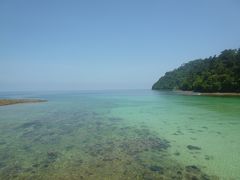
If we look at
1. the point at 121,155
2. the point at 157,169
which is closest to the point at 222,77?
the point at 121,155

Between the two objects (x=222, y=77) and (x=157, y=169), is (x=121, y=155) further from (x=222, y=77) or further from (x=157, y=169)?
(x=222, y=77)

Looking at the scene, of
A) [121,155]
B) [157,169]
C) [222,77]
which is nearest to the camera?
[157,169]

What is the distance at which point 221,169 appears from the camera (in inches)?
301

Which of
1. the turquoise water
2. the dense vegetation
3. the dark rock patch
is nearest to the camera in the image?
the turquoise water

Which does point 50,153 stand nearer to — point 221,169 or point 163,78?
point 221,169

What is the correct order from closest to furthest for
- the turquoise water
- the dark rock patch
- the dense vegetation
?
the turquoise water, the dark rock patch, the dense vegetation

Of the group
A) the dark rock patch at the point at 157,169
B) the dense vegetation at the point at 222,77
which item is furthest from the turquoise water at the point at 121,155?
the dense vegetation at the point at 222,77

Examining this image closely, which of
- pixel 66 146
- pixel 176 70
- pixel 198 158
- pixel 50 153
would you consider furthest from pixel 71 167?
pixel 176 70

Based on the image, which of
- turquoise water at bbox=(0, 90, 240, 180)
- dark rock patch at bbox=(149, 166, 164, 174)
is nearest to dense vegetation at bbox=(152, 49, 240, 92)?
turquoise water at bbox=(0, 90, 240, 180)

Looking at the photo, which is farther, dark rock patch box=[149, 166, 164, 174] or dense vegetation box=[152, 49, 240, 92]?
dense vegetation box=[152, 49, 240, 92]

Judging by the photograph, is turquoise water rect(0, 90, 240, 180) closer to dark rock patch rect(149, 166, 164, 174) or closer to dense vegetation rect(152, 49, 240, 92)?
dark rock patch rect(149, 166, 164, 174)

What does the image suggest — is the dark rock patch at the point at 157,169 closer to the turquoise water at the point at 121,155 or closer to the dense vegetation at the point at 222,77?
the turquoise water at the point at 121,155

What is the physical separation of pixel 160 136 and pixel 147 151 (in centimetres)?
356

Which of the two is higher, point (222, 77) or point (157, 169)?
point (222, 77)
